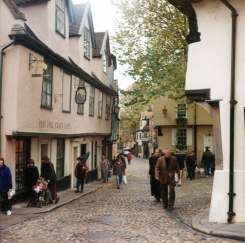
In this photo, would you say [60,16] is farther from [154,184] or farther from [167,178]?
[167,178]

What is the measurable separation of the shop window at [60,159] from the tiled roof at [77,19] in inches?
217

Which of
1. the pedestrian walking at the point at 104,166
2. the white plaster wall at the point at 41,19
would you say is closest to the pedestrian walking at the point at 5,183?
the white plaster wall at the point at 41,19

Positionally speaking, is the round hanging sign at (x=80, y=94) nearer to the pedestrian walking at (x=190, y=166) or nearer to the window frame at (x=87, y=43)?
the window frame at (x=87, y=43)

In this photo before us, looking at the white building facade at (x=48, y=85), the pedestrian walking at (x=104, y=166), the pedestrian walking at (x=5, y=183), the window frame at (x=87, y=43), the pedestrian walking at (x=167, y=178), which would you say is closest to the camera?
the pedestrian walking at (x=5, y=183)

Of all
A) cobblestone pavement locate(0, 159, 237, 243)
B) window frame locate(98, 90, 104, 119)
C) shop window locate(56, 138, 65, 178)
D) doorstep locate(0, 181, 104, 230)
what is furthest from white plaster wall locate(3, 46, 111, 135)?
window frame locate(98, 90, 104, 119)

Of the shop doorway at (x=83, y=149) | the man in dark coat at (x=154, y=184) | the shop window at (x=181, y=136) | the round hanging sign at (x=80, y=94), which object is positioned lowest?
the man in dark coat at (x=154, y=184)

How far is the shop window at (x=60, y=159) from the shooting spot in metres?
23.3

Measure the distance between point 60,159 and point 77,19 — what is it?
757cm

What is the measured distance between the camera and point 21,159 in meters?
18.2

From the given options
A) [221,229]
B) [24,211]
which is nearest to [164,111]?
[24,211]

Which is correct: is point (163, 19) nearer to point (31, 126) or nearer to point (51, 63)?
point (51, 63)

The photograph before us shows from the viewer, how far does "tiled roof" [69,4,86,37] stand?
25917mm

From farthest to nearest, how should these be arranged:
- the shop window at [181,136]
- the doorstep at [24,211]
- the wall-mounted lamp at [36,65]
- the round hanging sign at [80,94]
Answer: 1. the shop window at [181,136]
2. the round hanging sign at [80,94]
3. the wall-mounted lamp at [36,65]
4. the doorstep at [24,211]

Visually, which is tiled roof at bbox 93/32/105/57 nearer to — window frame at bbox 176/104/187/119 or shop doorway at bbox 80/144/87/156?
shop doorway at bbox 80/144/87/156
